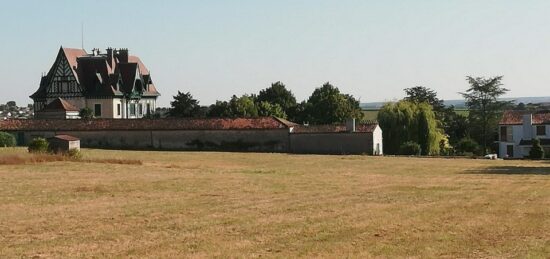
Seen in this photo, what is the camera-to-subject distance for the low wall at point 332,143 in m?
68.0

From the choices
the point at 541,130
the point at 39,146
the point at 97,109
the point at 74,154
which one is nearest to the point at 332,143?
the point at 541,130

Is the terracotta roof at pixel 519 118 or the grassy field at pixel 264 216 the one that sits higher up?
the terracotta roof at pixel 519 118

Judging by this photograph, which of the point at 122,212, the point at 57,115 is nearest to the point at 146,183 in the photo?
the point at 122,212

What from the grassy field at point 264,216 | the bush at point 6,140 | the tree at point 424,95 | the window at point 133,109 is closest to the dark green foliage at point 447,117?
the tree at point 424,95

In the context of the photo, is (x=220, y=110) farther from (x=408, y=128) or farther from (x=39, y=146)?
(x=39, y=146)

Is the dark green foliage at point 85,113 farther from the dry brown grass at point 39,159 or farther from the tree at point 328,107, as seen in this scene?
the dry brown grass at point 39,159

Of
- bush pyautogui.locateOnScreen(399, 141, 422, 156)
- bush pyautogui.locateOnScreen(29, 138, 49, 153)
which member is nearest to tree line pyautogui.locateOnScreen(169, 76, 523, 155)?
bush pyautogui.locateOnScreen(399, 141, 422, 156)

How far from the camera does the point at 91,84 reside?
317ft

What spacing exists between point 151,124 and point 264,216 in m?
52.6

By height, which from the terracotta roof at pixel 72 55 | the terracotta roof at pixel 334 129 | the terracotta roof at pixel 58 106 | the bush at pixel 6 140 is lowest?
the bush at pixel 6 140

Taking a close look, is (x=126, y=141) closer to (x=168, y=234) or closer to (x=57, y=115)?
(x=57, y=115)

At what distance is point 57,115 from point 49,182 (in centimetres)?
5976

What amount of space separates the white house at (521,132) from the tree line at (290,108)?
59.3 ft

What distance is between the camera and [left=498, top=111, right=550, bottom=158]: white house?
263 ft
